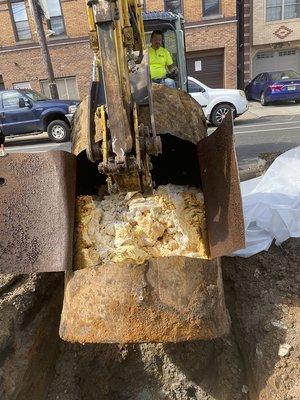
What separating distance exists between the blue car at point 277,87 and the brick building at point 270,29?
9.86 ft

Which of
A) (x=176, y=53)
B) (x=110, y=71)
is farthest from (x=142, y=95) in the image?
(x=176, y=53)

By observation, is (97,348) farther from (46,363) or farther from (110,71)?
(110,71)

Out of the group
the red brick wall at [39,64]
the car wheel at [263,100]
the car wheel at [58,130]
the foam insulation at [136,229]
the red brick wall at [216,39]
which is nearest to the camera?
the foam insulation at [136,229]

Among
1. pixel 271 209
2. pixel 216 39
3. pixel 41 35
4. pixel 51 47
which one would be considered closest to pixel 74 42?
pixel 51 47

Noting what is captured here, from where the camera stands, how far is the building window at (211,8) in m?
18.5

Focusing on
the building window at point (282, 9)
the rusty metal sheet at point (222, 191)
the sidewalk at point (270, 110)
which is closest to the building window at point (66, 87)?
the sidewalk at point (270, 110)

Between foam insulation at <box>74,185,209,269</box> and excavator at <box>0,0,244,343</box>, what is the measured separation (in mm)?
109

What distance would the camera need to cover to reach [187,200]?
3158 millimetres

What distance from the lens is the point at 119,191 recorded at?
286 cm

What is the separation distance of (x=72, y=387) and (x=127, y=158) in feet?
6.67

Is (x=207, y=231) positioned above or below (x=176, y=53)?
below

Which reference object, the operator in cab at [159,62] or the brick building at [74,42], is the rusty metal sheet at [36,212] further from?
the brick building at [74,42]

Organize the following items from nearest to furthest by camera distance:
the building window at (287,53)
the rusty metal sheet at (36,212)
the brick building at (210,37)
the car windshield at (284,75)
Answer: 1. the rusty metal sheet at (36,212)
2. the car windshield at (284,75)
3. the brick building at (210,37)
4. the building window at (287,53)

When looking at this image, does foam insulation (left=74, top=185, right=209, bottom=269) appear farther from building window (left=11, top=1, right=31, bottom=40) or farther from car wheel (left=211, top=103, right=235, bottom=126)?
building window (left=11, top=1, right=31, bottom=40)
